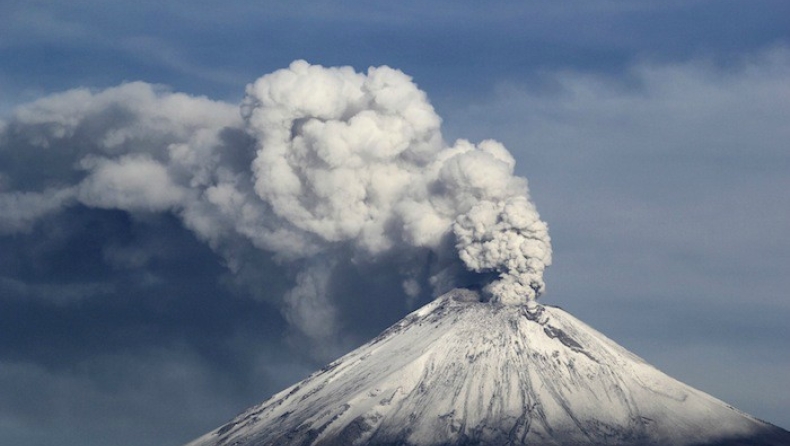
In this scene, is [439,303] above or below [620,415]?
above

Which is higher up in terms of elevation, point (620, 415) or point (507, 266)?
point (507, 266)

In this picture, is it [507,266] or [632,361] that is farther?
[632,361]

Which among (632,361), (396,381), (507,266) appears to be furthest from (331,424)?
(632,361)

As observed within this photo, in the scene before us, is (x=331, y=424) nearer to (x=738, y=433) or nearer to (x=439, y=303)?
(x=439, y=303)

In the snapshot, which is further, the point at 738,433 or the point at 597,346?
the point at 597,346

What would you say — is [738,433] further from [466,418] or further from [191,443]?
[191,443]

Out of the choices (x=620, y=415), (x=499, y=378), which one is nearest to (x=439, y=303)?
(x=499, y=378)
